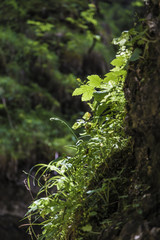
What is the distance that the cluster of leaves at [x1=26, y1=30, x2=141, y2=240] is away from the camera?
2.92 feet

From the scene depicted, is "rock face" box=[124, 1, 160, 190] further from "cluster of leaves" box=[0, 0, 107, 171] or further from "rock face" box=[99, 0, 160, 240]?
"cluster of leaves" box=[0, 0, 107, 171]

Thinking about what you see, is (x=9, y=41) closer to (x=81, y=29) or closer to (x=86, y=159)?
(x=81, y=29)

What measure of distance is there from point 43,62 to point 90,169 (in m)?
5.19

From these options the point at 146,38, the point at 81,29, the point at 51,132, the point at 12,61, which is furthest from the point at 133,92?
the point at 81,29

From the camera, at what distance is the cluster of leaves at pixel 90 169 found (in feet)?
2.92

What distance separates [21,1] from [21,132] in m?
3.88

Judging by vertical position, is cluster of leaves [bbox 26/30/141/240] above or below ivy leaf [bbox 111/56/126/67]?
below

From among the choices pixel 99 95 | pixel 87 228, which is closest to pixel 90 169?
pixel 87 228

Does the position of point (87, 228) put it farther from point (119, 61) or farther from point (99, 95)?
point (119, 61)

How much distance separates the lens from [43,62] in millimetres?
5859

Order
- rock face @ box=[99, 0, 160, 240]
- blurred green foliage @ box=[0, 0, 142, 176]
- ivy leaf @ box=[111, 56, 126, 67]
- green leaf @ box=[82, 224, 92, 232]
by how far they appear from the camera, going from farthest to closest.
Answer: blurred green foliage @ box=[0, 0, 142, 176] < ivy leaf @ box=[111, 56, 126, 67] < green leaf @ box=[82, 224, 92, 232] < rock face @ box=[99, 0, 160, 240]

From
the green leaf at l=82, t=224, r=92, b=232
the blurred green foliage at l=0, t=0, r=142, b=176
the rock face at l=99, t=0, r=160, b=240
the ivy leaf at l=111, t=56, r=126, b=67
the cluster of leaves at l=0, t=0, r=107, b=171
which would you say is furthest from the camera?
the blurred green foliage at l=0, t=0, r=142, b=176

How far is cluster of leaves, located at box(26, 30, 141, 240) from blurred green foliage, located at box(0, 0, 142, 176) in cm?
322

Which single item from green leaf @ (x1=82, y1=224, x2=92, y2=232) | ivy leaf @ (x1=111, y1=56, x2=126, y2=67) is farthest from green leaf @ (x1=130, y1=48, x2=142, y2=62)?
green leaf @ (x1=82, y1=224, x2=92, y2=232)
